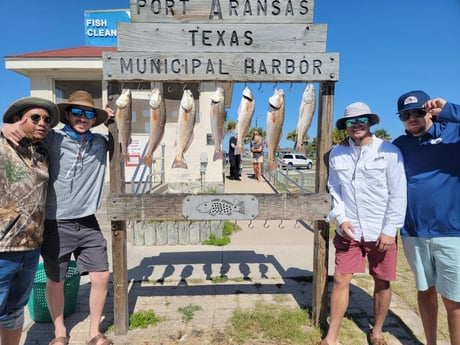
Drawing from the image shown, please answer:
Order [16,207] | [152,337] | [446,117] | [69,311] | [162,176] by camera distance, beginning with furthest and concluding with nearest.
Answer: [162,176], [69,311], [152,337], [446,117], [16,207]

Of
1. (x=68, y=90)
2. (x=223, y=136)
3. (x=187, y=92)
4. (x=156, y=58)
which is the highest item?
(x=68, y=90)

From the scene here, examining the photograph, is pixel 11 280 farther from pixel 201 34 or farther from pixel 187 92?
pixel 201 34

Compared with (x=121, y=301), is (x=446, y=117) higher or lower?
higher

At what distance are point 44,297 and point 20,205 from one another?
1519 millimetres

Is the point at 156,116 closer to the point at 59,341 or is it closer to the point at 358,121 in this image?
the point at 358,121

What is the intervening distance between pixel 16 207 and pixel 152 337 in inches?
70.1

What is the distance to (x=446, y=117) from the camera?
7.49 feet

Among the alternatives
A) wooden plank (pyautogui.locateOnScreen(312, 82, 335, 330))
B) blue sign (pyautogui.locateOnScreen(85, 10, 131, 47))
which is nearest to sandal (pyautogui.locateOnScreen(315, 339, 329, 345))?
wooden plank (pyautogui.locateOnScreen(312, 82, 335, 330))

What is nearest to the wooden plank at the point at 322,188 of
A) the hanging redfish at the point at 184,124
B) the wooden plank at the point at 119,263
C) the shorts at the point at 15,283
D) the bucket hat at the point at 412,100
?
the bucket hat at the point at 412,100

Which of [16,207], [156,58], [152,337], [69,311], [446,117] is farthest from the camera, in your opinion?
[69,311]

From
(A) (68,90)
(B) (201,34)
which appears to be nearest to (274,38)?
(B) (201,34)

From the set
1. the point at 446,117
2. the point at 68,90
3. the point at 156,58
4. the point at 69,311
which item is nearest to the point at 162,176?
the point at 68,90

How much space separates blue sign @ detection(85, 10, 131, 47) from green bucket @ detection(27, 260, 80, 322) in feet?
34.6

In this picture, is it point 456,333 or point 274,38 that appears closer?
point 456,333
